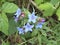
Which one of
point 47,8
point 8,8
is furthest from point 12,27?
point 47,8

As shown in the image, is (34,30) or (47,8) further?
(47,8)

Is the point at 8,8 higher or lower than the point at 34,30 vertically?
higher

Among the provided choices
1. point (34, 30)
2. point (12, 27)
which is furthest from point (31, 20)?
→ point (12, 27)

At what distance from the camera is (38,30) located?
161 centimetres

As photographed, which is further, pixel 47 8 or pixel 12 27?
pixel 47 8

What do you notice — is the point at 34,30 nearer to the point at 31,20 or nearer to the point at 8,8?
the point at 31,20

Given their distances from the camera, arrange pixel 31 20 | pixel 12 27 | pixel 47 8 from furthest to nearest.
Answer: pixel 47 8
pixel 12 27
pixel 31 20

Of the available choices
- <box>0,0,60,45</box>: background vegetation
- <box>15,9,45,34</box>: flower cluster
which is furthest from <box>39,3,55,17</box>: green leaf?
Answer: <box>15,9,45,34</box>: flower cluster

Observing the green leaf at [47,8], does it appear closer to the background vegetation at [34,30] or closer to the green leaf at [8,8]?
the background vegetation at [34,30]

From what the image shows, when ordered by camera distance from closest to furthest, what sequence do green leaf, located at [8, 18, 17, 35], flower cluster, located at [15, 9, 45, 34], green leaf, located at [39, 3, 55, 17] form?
1. flower cluster, located at [15, 9, 45, 34]
2. green leaf, located at [8, 18, 17, 35]
3. green leaf, located at [39, 3, 55, 17]

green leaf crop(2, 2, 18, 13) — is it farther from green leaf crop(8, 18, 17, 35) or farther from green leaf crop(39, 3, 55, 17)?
green leaf crop(39, 3, 55, 17)

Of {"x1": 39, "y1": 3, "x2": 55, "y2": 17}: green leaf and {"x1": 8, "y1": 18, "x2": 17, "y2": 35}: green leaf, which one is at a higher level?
{"x1": 39, "y1": 3, "x2": 55, "y2": 17}: green leaf

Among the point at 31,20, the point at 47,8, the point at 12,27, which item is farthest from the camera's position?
the point at 47,8

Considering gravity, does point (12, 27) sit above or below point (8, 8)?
below
